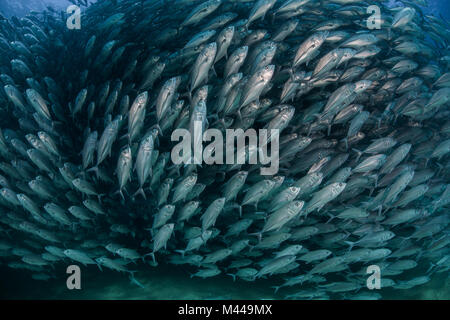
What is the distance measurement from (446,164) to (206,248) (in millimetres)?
4492

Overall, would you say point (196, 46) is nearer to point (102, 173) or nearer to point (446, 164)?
point (102, 173)

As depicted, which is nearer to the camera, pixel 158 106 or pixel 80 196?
pixel 158 106

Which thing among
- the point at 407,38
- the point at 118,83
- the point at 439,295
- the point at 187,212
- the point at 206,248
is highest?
the point at 407,38

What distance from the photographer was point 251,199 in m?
3.81

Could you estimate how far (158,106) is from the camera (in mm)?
3523

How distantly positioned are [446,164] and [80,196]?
6.46 meters

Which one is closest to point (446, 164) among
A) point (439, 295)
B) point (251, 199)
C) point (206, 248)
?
Answer: point (439, 295)

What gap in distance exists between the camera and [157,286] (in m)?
4.61

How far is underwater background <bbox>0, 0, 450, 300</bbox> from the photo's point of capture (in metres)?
4.49

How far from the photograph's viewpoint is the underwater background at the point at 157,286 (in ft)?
14.7
